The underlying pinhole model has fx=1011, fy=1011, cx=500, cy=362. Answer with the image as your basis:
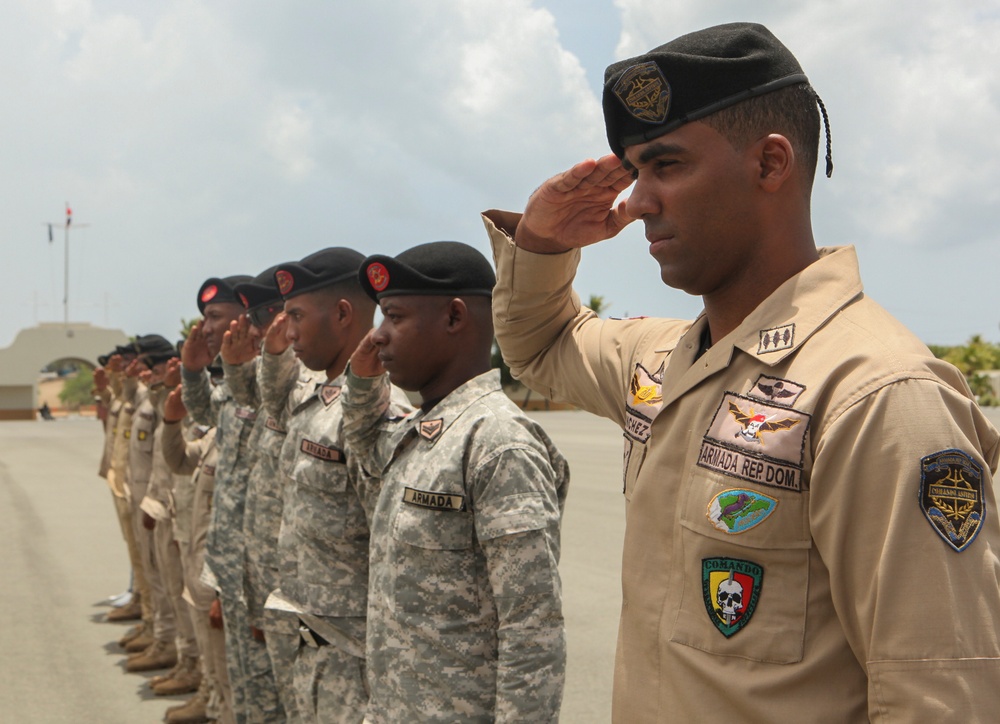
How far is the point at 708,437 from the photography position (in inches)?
60.1

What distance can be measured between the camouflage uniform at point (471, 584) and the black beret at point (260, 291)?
8.66ft

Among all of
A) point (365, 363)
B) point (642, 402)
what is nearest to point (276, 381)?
point (365, 363)

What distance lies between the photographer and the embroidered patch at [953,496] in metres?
1.27

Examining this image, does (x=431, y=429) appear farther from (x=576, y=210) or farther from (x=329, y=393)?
(x=329, y=393)

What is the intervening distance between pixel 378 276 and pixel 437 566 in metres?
1.11

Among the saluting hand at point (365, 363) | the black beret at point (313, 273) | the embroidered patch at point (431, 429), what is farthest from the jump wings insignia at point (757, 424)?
the black beret at point (313, 273)

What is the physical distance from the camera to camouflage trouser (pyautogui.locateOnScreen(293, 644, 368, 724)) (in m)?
3.41

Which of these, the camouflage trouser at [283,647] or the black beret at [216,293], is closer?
the camouflage trouser at [283,647]

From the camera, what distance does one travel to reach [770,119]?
1.60 metres

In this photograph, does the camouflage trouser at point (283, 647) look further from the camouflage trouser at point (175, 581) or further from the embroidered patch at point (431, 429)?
the camouflage trouser at point (175, 581)

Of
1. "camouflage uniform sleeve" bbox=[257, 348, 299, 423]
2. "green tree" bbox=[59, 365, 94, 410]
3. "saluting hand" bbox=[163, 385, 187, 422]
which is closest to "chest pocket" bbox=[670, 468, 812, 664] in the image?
"camouflage uniform sleeve" bbox=[257, 348, 299, 423]

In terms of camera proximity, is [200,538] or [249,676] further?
[200,538]

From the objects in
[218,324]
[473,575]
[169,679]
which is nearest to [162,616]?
[169,679]

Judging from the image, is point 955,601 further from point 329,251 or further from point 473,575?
point 329,251
